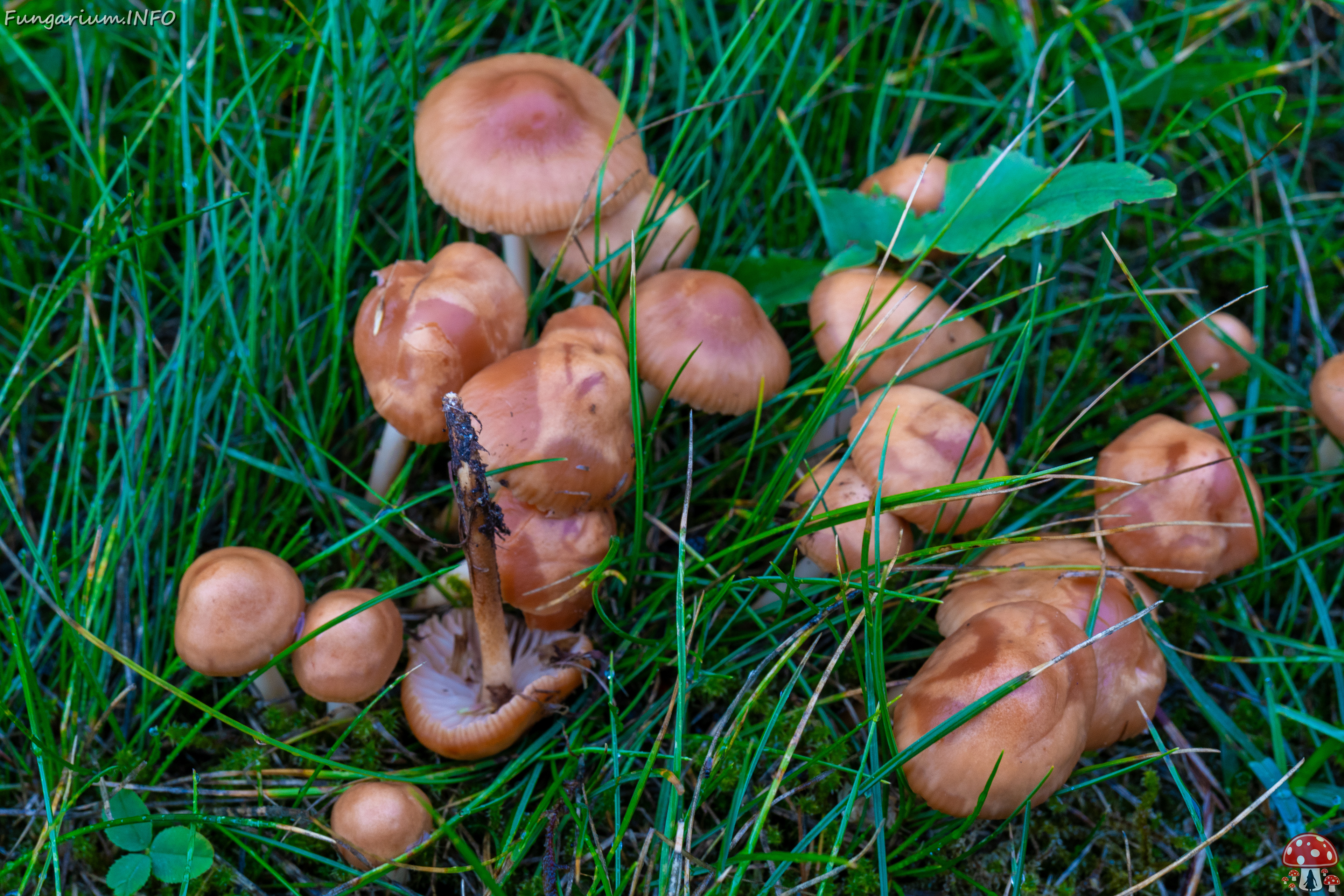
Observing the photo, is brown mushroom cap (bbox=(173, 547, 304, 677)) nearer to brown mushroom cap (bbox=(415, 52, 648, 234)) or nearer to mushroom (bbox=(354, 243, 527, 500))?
mushroom (bbox=(354, 243, 527, 500))

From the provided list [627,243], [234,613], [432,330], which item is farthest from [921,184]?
[234,613]

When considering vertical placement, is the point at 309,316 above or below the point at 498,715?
above

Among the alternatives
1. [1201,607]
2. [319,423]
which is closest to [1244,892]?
[1201,607]

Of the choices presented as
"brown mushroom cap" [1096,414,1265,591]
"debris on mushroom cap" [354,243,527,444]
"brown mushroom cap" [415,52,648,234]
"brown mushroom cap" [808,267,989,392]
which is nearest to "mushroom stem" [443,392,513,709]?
"debris on mushroom cap" [354,243,527,444]

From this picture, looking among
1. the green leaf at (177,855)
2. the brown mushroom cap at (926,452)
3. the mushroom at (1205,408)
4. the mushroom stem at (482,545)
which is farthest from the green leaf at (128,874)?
the mushroom at (1205,408)

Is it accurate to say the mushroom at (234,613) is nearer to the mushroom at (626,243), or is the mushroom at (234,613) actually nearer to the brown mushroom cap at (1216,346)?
the mushroom at (626,243)

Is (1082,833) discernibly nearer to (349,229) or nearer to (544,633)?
(544,633)
